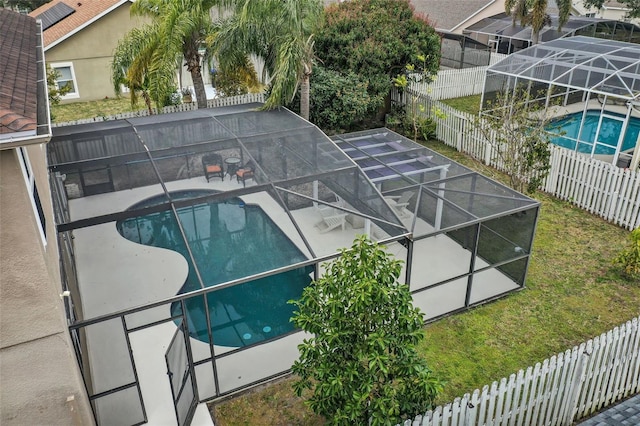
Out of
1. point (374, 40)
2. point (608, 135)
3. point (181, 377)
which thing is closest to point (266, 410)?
point (181, 377)

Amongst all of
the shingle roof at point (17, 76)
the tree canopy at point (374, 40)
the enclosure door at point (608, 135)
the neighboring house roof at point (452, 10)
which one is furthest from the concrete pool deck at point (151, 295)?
the neighboring house roof at point (452, 10)

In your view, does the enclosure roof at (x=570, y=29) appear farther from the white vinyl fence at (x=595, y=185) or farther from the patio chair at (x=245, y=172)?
the patio chair at (x=245, y=172)

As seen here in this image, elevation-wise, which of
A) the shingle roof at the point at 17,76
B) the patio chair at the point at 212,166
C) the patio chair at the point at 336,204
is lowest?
the patio chair at the point at 336,204

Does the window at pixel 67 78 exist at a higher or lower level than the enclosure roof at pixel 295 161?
lower

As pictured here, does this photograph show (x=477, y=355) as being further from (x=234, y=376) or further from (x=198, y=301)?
(x=198, y=301)

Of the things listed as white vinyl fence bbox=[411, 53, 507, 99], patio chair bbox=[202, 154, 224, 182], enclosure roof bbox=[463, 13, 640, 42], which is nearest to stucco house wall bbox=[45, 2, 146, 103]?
white vinyl fence bbox=[411, 53, 507, 99]

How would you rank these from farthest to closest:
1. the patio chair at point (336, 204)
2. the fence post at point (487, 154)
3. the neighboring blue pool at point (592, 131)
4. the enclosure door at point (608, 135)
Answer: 1. the neighboring blue pool at point (592, 131)
2. the enclosure door at point (608, 135)
3. the fence post at point (487, 154)
4. the patio chair at point (336, 204)
